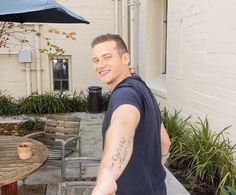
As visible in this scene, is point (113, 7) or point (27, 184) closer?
point (27, 184)

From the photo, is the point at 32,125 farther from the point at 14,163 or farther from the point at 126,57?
the point at 126,57

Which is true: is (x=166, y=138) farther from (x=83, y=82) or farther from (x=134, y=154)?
(x=83, y=82)

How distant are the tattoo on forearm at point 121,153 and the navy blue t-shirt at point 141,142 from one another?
0.19 m

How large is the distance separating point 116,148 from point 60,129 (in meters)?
3.73

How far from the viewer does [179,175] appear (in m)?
4.42

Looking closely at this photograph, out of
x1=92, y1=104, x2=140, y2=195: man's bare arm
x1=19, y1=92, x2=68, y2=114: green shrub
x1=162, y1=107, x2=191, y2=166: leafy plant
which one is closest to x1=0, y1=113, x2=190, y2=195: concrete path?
x1=162, y1=107, x2=191, y2=166: leafy plant

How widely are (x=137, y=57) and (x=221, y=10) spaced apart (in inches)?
186

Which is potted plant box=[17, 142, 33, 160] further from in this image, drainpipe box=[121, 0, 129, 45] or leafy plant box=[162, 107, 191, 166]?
drainpipe box=[121, 0, 129, 45]

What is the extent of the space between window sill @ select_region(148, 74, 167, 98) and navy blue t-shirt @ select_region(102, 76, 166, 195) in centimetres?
522

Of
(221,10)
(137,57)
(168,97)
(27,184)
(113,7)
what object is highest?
(113,7)

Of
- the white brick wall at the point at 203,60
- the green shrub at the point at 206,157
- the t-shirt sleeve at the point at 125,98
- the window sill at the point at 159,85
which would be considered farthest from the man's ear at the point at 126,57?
the window sill at the point at 159,85

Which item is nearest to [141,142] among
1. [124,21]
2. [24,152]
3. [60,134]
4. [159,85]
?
[24,152]

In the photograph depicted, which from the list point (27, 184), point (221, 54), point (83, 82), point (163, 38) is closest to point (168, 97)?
point (163, 38)

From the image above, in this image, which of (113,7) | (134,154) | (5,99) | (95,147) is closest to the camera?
(134,154)
